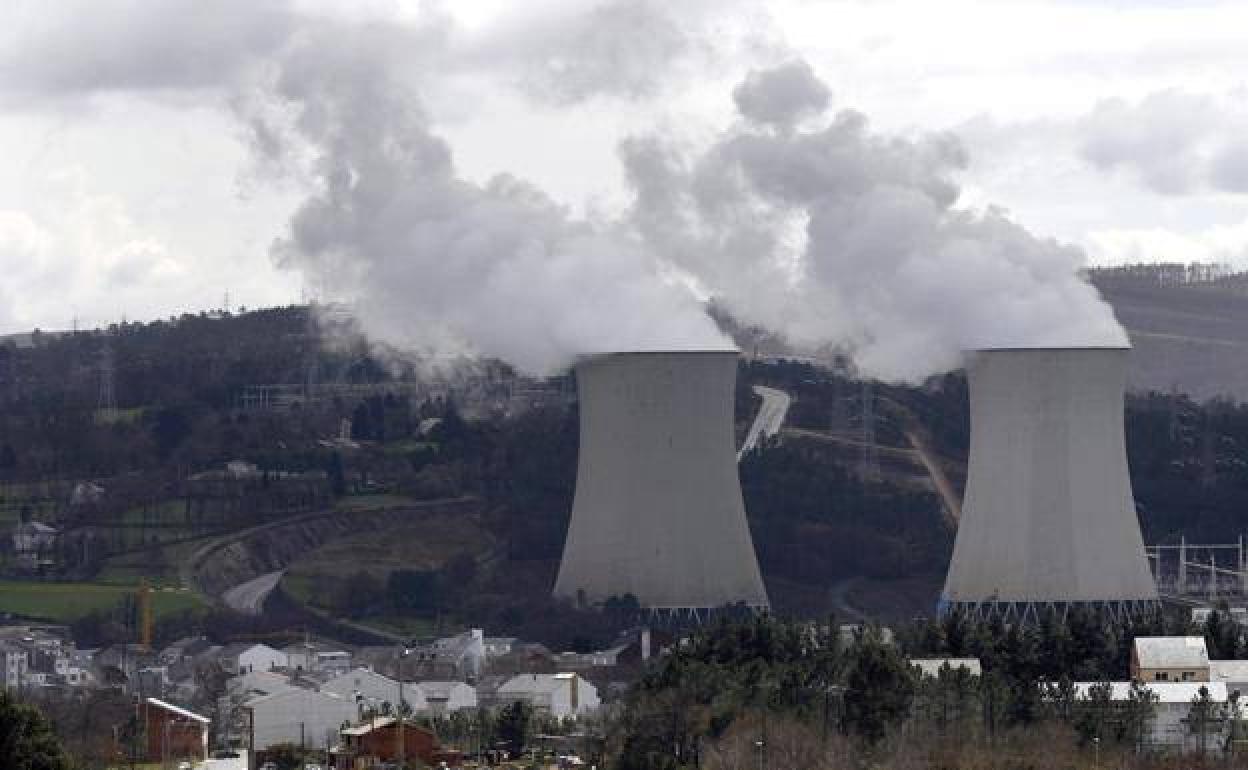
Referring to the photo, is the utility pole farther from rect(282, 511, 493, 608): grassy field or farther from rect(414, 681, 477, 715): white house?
rect(282, 511, 493, 608): grassy field

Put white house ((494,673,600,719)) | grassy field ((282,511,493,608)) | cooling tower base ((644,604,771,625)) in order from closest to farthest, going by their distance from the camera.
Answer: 1. white house ((494,673,600,719))
2. cooling tower base ((644,604,771,625))
3. grassy field ((282,511,493,608))

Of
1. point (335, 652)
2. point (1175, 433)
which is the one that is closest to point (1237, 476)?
point (1175, 433)

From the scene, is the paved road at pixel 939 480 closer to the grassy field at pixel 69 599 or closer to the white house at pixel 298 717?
the grassy field at pixel 69 599

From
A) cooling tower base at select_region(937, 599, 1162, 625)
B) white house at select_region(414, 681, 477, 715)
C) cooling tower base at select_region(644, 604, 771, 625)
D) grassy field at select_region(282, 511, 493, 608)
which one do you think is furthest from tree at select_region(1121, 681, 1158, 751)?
grassy field at select_region(282, 511, 493, 608)

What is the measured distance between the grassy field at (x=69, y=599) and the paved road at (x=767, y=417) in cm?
1402

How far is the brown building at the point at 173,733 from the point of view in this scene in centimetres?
4109

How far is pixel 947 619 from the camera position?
1766 inches

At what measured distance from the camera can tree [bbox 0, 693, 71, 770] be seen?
91.4 feet

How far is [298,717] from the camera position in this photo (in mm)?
45438

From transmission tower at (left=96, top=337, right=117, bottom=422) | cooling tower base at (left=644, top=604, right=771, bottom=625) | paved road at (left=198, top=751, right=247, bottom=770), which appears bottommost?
paved road at (left=198, top=751, right=247, bottom=770)

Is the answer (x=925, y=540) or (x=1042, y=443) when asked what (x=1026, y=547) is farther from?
(x=925, y=540)

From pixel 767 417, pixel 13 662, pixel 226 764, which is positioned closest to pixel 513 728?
pixel 226 764

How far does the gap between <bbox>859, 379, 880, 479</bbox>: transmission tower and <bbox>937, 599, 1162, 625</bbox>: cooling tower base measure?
73.3ft

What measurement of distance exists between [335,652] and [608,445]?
828 cm
